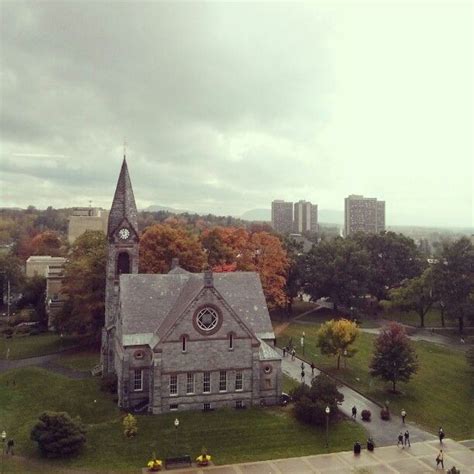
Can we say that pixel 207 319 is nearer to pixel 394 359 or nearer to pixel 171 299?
pixel 171 299

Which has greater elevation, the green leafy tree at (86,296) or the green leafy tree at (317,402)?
the green leafy tree at (86,296)

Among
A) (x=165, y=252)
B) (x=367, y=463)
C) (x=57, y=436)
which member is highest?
(x=165, y=252)

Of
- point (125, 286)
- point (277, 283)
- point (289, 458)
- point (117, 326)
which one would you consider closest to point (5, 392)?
point (117, 326)

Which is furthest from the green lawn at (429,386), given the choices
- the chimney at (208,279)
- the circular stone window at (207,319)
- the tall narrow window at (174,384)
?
the chimney at (208,279)

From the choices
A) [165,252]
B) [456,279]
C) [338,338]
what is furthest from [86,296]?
[456,279]

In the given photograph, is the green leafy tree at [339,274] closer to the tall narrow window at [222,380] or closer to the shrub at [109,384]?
the tall narrow window at [222,380]

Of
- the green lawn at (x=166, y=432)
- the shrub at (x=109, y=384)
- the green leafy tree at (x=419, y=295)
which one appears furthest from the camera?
the green leafy tree at (x=419, y=295)

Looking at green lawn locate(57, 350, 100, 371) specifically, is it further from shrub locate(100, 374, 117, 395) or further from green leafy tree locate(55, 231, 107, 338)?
shrub locate(100, 374, 117, 395)
